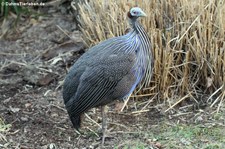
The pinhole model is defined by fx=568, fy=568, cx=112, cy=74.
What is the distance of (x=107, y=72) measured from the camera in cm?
380

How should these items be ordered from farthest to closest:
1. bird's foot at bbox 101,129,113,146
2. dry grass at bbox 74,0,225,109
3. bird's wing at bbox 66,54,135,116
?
dry grass at bbox 74,0,225,109 → bird's foot at bbox 101,129,113,146 → bird's wing at bbox 66,54,135,116

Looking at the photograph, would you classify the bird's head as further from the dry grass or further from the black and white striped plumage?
the dry grass

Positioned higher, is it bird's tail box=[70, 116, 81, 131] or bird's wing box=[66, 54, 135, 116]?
bird's wing box=[66, 54, 135, 116]

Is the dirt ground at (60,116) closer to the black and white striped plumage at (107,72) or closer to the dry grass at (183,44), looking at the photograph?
the dry grass at (183,44)

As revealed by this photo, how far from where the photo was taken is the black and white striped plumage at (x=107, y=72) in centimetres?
380

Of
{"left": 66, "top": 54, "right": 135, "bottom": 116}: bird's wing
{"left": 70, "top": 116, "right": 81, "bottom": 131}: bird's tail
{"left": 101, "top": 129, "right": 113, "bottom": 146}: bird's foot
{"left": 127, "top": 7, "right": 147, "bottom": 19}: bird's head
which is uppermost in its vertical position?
{"left": 127, "top": 7, "right": 147, "bottom": 19}: bird's head

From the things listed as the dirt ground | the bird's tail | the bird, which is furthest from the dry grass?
the bird's tail

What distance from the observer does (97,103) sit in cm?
382

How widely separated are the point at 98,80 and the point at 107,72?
8 cm

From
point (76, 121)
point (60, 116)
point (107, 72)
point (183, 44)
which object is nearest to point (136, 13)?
point (107, 72)

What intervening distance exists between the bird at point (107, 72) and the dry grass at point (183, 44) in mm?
432

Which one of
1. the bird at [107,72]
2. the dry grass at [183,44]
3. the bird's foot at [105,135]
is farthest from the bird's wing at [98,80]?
the dry grass at [183,44]

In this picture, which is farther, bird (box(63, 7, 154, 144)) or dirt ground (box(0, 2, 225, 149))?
dirt ground (box(0, 2, 225, 149))

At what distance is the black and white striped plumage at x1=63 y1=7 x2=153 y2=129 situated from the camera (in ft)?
12.5
